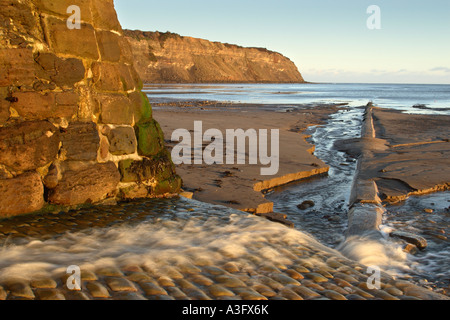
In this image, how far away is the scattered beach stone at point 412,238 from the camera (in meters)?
4.89

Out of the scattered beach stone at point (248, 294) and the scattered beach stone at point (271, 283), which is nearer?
the scattered beach stone at point (248, 294)

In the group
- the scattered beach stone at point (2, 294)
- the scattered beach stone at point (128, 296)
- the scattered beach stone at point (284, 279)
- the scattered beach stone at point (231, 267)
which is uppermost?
the scattered beach stone at point (2, 294)

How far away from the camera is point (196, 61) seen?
128 metres

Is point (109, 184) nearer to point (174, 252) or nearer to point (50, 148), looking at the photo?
point (50, 148)

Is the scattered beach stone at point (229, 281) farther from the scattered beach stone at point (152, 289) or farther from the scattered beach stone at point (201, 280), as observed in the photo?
the scattered beach stone at point (152, 289)

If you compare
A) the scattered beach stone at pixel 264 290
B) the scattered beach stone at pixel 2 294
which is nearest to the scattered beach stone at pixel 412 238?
the scattered beach stone at pixel 264 290

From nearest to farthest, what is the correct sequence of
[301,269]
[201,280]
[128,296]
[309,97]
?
[128,296] → [201,280] → [301,269] → [309,97]

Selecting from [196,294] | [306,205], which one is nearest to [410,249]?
[306,205]

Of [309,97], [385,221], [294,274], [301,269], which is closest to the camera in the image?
[294,274]

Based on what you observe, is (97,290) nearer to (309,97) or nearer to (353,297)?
(353,297)

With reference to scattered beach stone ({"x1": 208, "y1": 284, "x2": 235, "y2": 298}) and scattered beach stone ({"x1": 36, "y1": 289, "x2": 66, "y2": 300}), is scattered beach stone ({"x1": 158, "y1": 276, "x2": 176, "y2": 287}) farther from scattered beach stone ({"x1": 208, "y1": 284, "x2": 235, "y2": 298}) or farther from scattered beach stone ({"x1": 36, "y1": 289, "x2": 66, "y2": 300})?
scattered beach stone ({"x1": 36, "y1": 289, "x2": 66, "y2": 300})

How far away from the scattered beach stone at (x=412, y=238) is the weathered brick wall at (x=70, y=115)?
309cm

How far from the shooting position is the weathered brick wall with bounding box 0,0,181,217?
386cm

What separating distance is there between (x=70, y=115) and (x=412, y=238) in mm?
4508
